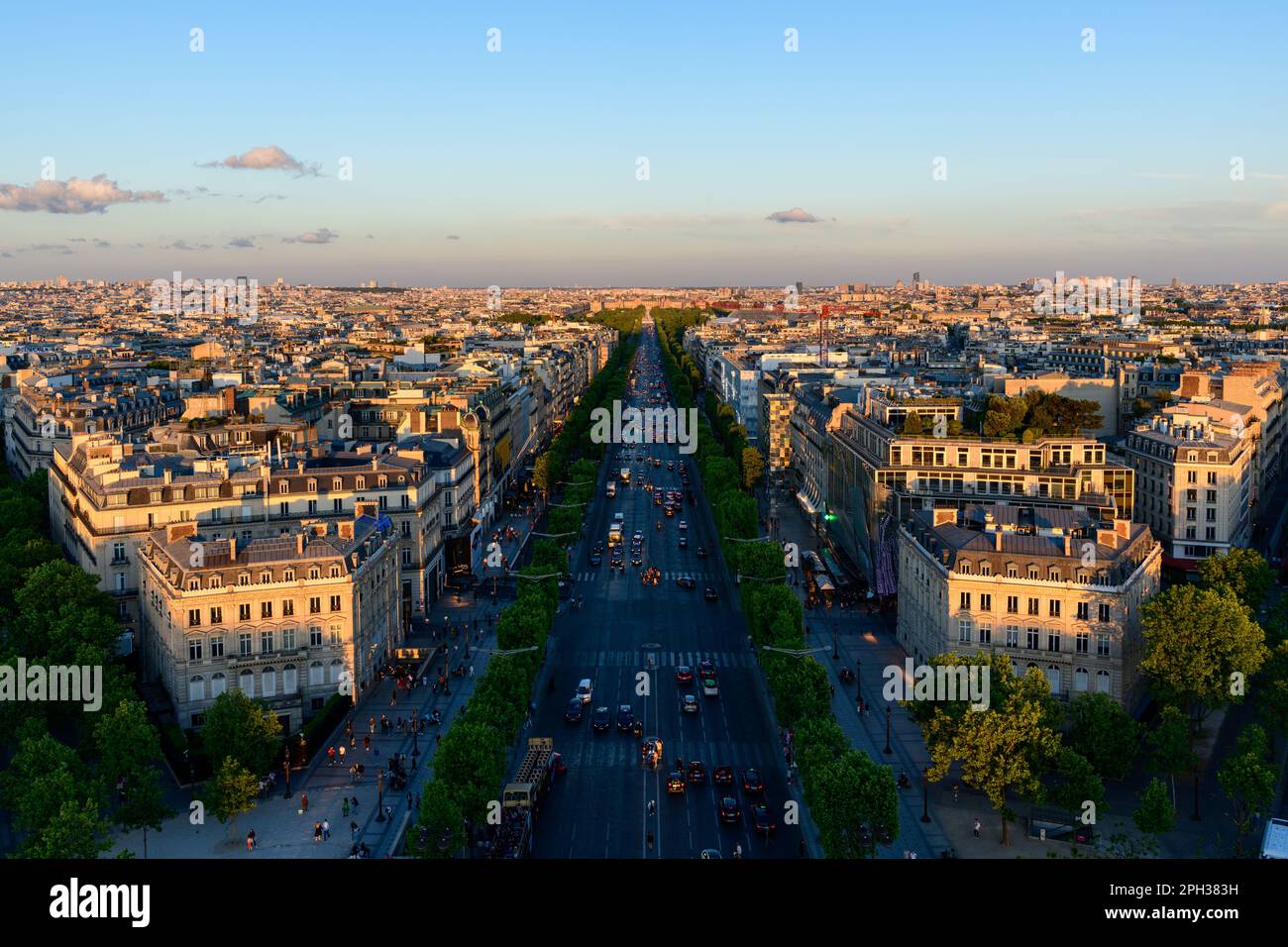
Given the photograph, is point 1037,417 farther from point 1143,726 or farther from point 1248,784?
point 1248,784

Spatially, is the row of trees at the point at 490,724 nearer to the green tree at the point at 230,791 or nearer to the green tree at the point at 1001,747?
the green tree at the point at 230,791

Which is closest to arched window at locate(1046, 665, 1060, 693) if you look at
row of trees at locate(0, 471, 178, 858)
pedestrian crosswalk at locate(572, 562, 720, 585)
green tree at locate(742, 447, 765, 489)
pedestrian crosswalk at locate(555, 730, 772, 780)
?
pedestrian crosswalk at locate(555, 730, 772, 780)

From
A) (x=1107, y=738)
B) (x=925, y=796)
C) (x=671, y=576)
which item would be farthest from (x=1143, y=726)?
(x=671, y=576)

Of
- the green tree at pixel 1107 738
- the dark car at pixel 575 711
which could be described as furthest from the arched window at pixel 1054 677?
the dark car at pixel 575 711

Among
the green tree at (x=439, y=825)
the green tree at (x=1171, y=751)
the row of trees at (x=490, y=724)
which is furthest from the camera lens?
the green tree at (x=1171, y=751)

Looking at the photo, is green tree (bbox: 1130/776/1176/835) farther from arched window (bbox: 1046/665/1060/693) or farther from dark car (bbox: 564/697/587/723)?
dark car (bbox: 564/697/587/723)
